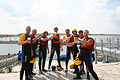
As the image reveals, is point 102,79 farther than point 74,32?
No

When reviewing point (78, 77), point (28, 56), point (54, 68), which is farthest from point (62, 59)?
point (28, 56)

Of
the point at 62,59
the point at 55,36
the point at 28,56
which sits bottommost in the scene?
the point at 62,59

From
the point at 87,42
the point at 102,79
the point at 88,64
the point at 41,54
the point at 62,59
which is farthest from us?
the point at 62,59

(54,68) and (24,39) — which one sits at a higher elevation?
(24,39)

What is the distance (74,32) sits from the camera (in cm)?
438

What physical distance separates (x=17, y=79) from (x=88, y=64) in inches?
103

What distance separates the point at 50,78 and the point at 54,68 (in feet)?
3.68

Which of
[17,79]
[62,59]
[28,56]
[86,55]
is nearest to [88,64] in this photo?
[86,55]

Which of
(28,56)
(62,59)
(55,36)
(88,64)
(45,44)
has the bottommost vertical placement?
(62,59)

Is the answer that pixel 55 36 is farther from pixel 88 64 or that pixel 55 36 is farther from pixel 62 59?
pixel 62 59

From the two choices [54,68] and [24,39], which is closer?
[24,39]

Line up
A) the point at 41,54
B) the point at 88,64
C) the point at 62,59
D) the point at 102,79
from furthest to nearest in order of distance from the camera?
the point at 62,59, the point at 41,54, the point at 102,79, the point at 88,64

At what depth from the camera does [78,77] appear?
4047 mm

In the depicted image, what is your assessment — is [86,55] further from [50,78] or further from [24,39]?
[24,39]
